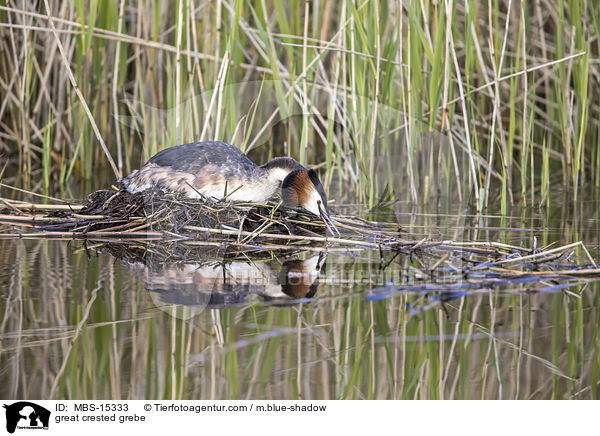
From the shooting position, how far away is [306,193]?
4.16 meters

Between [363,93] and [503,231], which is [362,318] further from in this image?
[363,93]

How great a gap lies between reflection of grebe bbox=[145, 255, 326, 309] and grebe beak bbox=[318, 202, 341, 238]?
0.51 meters

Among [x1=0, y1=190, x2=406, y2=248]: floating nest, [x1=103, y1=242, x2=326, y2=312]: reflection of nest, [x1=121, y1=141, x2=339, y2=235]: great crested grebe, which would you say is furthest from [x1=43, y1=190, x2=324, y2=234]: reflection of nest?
[x1=103, y1=242, x2=326, y2=312]: reflection of nest

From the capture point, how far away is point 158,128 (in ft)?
17.3

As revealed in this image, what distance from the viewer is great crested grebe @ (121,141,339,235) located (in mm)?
4160

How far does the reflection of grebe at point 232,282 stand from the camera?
8.80 ft

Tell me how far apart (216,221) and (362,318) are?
1623 mm

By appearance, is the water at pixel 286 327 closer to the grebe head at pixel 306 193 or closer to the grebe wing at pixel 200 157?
the grebe head at pixel 306 193

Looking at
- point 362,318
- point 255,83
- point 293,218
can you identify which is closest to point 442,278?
point 362,318
